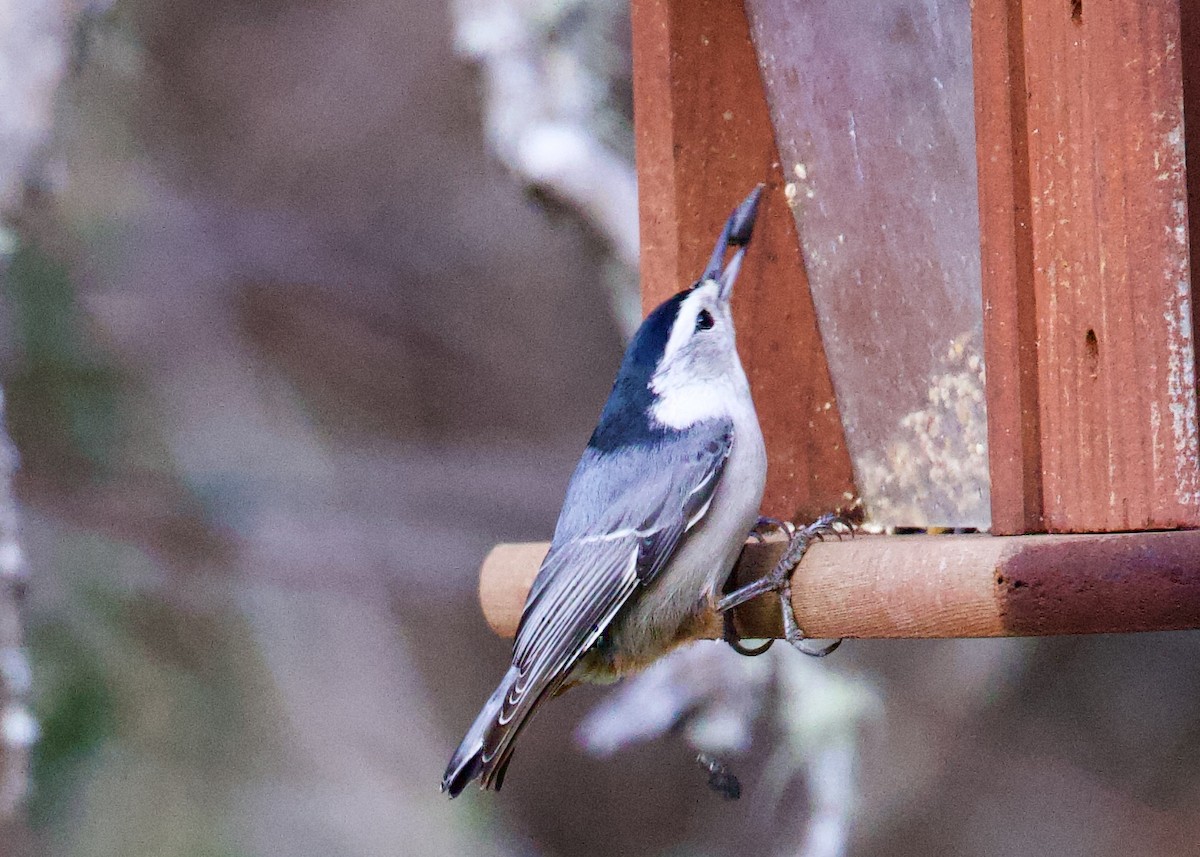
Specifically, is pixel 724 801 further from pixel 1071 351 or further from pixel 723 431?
pixel 1071 351

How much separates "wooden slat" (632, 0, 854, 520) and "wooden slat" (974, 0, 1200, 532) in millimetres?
512

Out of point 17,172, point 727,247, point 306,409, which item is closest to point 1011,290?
point 727,247

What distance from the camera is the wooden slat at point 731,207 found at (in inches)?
77.9

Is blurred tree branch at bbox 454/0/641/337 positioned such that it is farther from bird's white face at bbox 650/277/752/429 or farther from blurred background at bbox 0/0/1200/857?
bird's white face at bbox 650/277/752/429

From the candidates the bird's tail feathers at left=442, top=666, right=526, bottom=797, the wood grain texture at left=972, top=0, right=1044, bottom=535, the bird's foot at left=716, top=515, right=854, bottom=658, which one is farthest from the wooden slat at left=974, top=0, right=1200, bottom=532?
the bird's tail feathers at left=442, top=666, right=526, bottom=797

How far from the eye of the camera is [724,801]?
9.34 ft

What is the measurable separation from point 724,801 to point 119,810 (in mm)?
1301

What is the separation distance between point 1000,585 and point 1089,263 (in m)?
0.33

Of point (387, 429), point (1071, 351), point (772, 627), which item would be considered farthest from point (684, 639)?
point (387, 429)

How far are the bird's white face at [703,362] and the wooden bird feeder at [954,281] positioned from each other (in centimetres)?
10

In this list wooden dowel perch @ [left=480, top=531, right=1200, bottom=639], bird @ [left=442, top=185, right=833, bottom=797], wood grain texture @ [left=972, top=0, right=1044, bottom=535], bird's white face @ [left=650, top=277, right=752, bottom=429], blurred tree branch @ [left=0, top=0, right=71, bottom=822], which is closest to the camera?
wooden dowel perch @ [left=480, top=531, right=1200, bottom=639]

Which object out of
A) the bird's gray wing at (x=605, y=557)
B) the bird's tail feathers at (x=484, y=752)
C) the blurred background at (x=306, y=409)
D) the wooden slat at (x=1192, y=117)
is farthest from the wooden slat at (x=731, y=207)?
the blurred background at (x=306, y=409)

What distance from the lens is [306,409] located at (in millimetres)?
3271

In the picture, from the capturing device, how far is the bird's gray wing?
5.75ft
